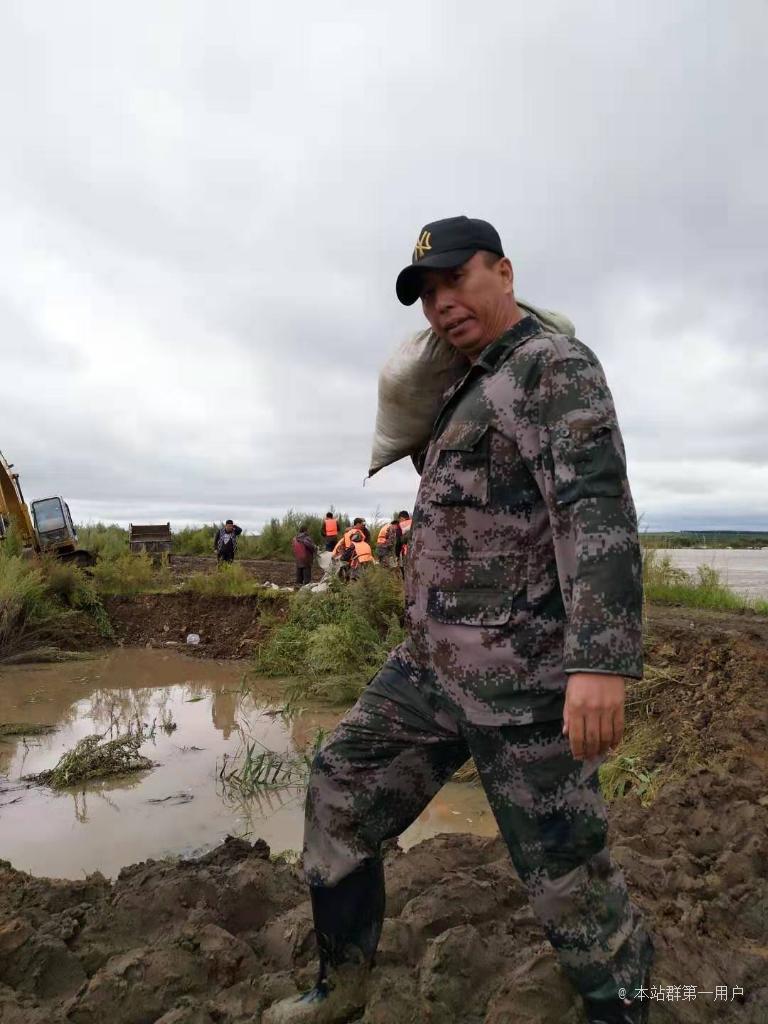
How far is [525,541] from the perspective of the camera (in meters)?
1.66

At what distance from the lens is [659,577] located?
10438mm

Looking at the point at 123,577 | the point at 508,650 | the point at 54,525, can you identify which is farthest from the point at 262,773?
the point at 54,525

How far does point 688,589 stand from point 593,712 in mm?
9379

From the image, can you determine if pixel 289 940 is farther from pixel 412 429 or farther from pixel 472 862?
pixel 412 429

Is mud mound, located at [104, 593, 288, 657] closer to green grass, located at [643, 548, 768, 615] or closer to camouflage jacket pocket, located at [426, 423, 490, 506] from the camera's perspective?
green grass, located at [643, 548, 768, 615]

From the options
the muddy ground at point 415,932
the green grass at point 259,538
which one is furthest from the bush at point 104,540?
the muddy ground at point 415,932

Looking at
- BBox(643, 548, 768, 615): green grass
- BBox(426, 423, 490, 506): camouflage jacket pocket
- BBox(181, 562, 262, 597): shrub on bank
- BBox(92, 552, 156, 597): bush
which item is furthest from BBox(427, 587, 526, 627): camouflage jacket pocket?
BBox(92, 552, 156, 597): bush

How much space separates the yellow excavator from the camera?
47.4ft

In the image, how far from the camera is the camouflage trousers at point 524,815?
A: 5.13ft

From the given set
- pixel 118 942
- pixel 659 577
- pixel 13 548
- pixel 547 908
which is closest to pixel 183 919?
pixel 118 942

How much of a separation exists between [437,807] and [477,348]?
3.51 meters

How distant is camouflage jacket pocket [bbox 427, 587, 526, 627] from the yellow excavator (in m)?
13.6

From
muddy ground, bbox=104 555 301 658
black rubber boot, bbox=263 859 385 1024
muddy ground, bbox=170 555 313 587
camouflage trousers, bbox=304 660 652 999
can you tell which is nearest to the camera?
camouflage trousers, bbox=304 660 652 999

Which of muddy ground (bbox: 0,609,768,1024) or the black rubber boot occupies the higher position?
the black rubber boot
